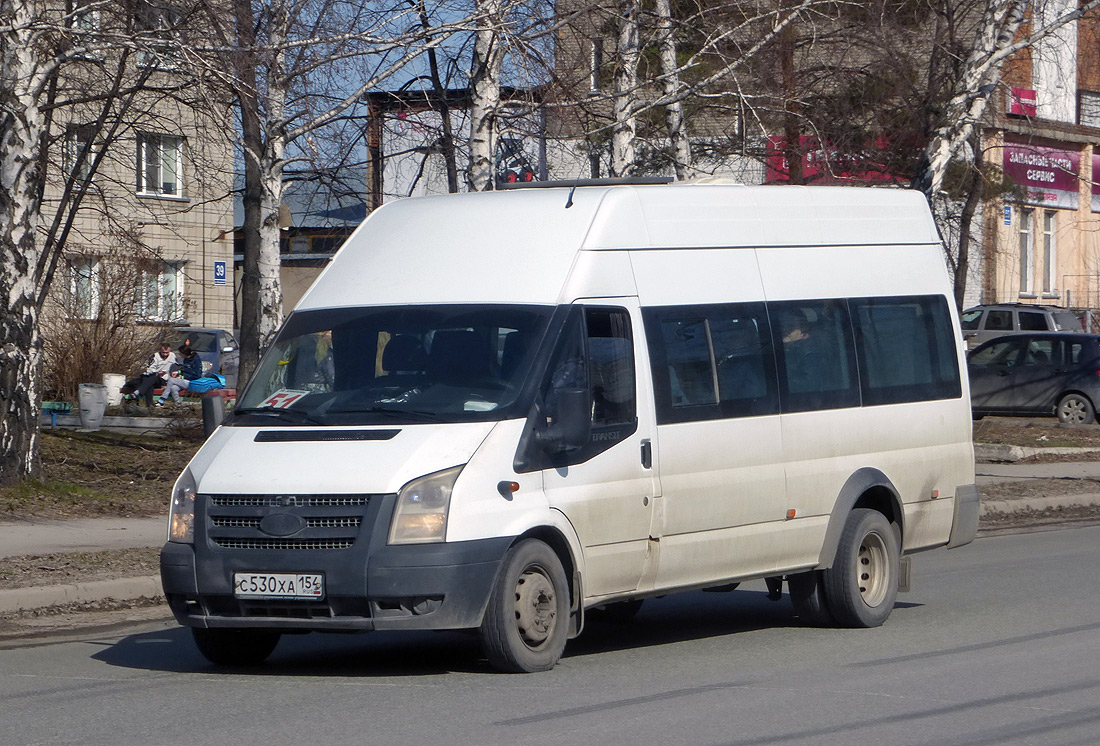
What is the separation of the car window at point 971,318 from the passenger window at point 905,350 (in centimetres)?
2770

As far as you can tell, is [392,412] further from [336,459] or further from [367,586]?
[367,586]

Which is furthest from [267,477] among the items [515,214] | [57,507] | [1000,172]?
[1000,172]

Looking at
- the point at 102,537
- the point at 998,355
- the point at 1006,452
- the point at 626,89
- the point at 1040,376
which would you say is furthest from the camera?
the point at 998,355

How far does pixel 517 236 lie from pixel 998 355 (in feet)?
71.8

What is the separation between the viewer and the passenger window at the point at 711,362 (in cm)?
857

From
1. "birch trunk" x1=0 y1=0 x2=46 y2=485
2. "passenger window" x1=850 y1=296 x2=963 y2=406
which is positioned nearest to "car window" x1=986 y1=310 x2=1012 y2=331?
"birch trunk" x1=0 y1=0 x2=46 y2=485

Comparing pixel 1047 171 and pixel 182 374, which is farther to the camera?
pixel 1047 171

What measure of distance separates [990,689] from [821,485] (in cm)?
216

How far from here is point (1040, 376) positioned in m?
28.3

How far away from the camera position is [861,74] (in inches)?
847

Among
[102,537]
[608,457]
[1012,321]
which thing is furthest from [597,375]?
[1012,321]

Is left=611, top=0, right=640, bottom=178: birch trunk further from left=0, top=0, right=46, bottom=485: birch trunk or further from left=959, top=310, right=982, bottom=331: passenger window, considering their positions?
left=959, top=310, right=982, bottom=331: passenger window

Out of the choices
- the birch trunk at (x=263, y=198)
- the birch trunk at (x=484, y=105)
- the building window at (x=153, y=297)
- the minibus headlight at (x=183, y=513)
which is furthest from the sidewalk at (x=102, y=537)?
the building window at (x=153, y=297)

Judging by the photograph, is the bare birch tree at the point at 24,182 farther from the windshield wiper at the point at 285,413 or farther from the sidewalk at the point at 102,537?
the windshield wiper at the point at 285,413
